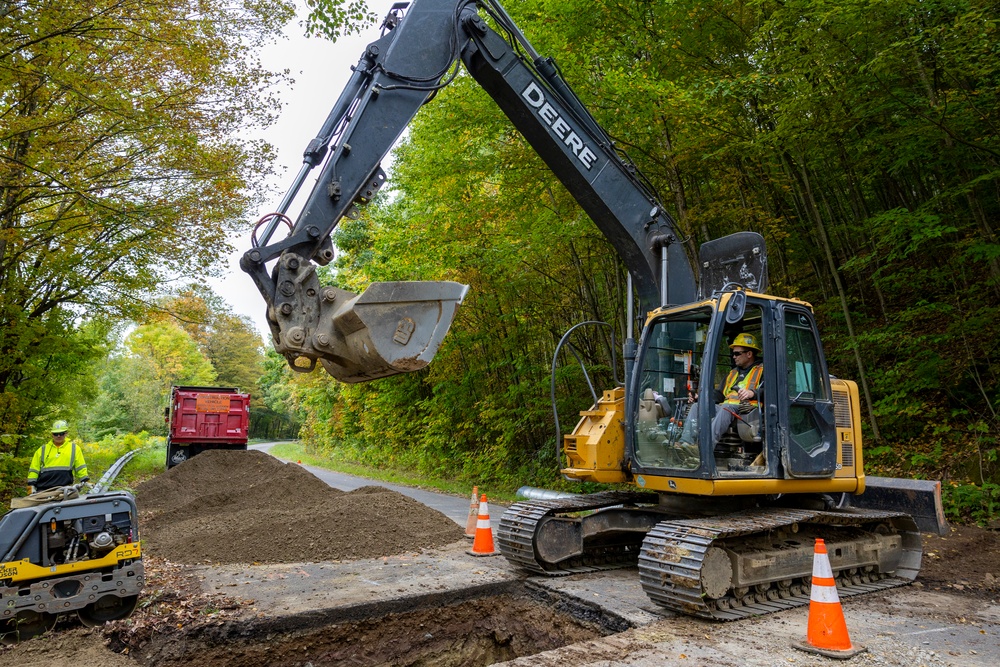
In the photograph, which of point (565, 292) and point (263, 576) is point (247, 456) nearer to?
point (565, 292)

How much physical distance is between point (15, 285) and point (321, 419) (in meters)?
19.4

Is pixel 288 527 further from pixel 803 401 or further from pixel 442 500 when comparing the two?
pixel 803 401

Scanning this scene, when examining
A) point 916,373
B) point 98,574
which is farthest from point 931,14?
point 98,574

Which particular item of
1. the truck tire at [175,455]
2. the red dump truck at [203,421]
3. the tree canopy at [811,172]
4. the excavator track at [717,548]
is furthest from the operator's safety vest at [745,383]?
the truck tire at [175,455]

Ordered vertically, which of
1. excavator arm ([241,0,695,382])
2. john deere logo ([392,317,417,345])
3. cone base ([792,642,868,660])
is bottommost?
cone base ([792,642,868,660])

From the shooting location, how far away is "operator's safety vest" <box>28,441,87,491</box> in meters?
6.61

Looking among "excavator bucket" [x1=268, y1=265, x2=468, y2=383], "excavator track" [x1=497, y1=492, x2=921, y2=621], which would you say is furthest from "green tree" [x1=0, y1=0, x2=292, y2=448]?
"excavator track" [x1=497, y1=492, x2=921, y2=621]

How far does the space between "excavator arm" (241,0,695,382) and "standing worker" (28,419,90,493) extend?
3.88 meters

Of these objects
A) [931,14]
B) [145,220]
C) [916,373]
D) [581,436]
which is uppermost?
[931,14]

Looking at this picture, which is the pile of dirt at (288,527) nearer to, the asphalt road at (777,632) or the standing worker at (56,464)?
the standing worker at (56,464)

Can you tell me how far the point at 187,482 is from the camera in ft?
47.4

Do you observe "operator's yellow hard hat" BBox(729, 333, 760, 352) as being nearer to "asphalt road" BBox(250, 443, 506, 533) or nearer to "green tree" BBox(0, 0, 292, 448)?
"asphalt road" BBox(250, 443, 506, 533)

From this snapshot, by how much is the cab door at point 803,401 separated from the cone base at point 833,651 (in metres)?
1.44

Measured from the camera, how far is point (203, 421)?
18406 millimetres
